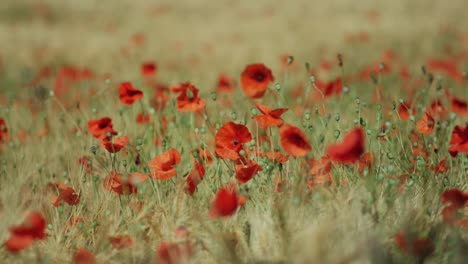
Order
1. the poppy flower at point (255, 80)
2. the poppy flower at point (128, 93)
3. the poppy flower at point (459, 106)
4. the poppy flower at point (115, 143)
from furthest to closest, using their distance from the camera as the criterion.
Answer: the poppy flower at point (459, 106), the poppy flower at point (128, 93), the poppy flower at point (255, 80), the poppy flower at point (115, 143)

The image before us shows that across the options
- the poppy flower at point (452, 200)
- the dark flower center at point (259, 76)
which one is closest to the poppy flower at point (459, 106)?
the dark flower center at point (259, 76)

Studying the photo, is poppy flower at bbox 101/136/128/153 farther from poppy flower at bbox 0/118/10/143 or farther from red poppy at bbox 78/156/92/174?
poppy flower at bbox 0/118/10/143

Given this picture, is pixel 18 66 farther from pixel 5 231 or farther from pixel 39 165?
pixel 5 231

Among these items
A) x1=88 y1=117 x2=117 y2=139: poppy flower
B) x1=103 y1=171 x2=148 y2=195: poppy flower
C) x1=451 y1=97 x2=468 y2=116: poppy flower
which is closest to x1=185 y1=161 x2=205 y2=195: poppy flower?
x1=103 y1=171 x2=148 y2=195: poppy flower

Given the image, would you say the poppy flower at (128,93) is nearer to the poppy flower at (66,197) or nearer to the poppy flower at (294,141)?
the poppy flower at (66,197)

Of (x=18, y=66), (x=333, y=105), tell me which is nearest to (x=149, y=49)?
(x=18, y=66)

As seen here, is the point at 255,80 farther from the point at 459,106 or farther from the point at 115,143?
the point at 459,106
